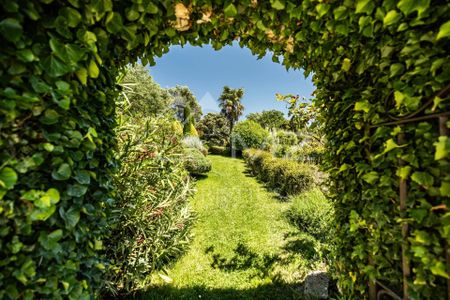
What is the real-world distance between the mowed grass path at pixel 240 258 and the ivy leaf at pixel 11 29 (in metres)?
3.71

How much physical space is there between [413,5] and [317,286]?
3500 mm

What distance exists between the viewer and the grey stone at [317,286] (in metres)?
3.15

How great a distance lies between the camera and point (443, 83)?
1086 mm

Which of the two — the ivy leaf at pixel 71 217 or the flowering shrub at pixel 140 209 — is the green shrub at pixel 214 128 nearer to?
the flowering shrub at pixel 140 209

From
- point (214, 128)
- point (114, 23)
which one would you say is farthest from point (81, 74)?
point (214, 128)

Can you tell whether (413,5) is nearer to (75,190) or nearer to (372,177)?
(372,177)

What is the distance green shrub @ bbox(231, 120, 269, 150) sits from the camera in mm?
23217

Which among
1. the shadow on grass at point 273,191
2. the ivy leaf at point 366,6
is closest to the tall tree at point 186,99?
the shadow on grass at point 273,191

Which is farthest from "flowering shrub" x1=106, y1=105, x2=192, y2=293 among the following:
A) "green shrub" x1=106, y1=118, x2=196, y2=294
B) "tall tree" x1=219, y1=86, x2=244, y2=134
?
"tall tree" x1=219, y1=86, x2=244, y2=134

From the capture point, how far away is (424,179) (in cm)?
114

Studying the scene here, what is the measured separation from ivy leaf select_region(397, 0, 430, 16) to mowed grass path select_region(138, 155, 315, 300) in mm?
3674

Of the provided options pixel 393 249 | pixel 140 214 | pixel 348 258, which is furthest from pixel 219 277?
pixel 393 249

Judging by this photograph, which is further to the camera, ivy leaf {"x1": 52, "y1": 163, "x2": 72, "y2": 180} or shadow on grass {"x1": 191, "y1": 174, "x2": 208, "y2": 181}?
shadow on grass {"x1": 191, "y1": 174, "x2": 208, "y2": 181}

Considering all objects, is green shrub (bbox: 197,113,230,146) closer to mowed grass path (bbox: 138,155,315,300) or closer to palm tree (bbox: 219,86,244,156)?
palm tree (bbox: 219,86,244,156)
